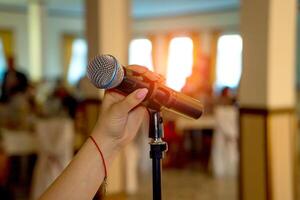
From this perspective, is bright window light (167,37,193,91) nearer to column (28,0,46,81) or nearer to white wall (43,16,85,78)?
white wall (43,16,85,78)

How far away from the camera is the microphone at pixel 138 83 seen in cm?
105

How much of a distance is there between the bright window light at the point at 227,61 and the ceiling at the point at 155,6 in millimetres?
732

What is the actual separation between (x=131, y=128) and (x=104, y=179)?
0.14 metres

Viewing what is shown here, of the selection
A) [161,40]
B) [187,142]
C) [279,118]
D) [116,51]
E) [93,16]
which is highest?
[161,40]

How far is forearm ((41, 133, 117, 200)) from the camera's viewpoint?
101 centimetres

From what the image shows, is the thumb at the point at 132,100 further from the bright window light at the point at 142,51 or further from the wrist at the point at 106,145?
the bright window light at the point at 142,51

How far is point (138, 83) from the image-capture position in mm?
1055

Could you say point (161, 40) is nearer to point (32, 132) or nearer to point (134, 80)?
point (32, 132)

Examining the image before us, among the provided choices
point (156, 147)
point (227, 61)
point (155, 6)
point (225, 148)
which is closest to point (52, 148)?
point (225, 148)

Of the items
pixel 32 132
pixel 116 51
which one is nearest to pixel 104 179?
pixel 116 51

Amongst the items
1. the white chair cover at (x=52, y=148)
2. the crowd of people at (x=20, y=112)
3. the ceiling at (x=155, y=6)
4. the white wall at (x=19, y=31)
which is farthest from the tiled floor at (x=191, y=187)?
the white wall at (x=19, y=31)

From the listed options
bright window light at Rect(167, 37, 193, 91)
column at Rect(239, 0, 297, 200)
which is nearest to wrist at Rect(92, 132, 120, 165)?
column at Rect(239, 0, 297, 200)

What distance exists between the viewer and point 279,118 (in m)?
3.53

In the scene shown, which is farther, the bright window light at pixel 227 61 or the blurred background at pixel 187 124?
the bright window light at pixel 227 61
